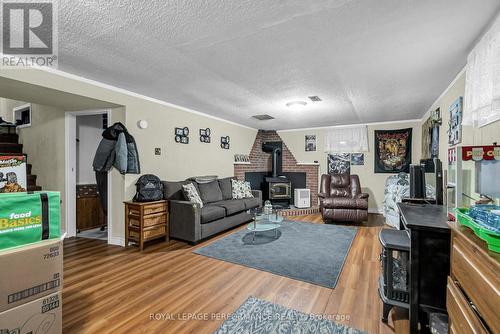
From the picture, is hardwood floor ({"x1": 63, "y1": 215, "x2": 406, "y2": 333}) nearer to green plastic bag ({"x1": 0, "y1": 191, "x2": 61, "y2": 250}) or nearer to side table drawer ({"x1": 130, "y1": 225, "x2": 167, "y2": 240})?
side table drawer ({"x1": 130, "y1": 225, "x2": 167, "y2": 240})

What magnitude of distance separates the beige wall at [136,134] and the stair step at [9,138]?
520mm

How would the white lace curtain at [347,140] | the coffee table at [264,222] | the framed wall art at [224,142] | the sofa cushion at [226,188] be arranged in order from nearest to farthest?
the coffee table at [264,222] → the sofa cushion at [226,188] → the framed wall art at [224,142] → the white lace curtain at [347,140]

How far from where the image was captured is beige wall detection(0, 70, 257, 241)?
2.71 metres

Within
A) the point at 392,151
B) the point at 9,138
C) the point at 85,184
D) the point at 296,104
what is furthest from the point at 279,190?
the point at 9,138

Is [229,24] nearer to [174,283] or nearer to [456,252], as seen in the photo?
[456,252]

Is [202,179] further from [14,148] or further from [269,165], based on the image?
[14,148]

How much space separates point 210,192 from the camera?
429 cm

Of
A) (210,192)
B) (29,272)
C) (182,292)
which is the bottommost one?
(182,292)

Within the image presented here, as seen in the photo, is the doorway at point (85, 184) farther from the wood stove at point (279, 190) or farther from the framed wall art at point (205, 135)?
the wood stove at point (279, 190)

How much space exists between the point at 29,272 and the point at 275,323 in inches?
63.2

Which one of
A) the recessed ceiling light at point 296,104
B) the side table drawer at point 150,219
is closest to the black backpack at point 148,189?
the side table drawer at point 150,219

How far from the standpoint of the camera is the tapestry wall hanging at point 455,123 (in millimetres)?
2350

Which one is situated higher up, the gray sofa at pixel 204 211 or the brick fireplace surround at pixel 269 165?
the brick fireplace surround at pixel 269 165

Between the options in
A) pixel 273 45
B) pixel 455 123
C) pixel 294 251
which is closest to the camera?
pixel 273 45
